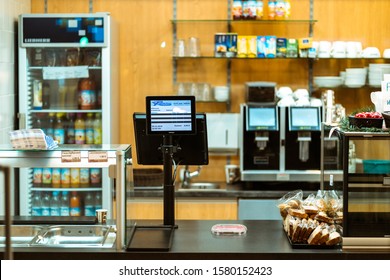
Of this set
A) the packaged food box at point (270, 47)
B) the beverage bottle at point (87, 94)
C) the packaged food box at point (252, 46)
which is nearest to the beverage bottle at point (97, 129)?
the beverage bottle at point (87, 94)

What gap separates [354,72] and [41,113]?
8.65 ft

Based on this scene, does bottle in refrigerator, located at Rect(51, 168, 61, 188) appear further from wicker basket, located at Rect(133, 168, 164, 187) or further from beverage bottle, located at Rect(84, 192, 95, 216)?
wicker basket, located at Rect(133, 168, 164, 187)

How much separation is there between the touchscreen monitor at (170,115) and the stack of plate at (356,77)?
257 centimetres

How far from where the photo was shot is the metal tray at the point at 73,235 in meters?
3.38

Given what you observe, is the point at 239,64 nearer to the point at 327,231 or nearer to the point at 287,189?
the point at 287,189

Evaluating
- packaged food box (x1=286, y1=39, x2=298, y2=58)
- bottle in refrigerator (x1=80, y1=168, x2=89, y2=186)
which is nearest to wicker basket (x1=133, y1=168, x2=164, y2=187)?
bottle in refrigerator (x1=80, y1=168, x2=89, y2=186)

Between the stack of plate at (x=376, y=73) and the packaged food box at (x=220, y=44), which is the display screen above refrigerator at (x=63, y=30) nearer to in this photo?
the packaged food box at (x=220, y=44)

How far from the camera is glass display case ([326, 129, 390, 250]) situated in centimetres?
319

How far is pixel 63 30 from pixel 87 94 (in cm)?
56

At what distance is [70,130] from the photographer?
5785 millimetres

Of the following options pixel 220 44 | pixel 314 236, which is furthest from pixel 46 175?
pixel 314 236

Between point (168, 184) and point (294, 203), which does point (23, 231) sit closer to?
point (168, 184)

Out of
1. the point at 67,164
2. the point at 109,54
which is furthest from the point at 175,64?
the point at 67,164

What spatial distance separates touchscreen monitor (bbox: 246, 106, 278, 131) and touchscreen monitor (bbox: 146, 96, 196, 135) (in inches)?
77.9
